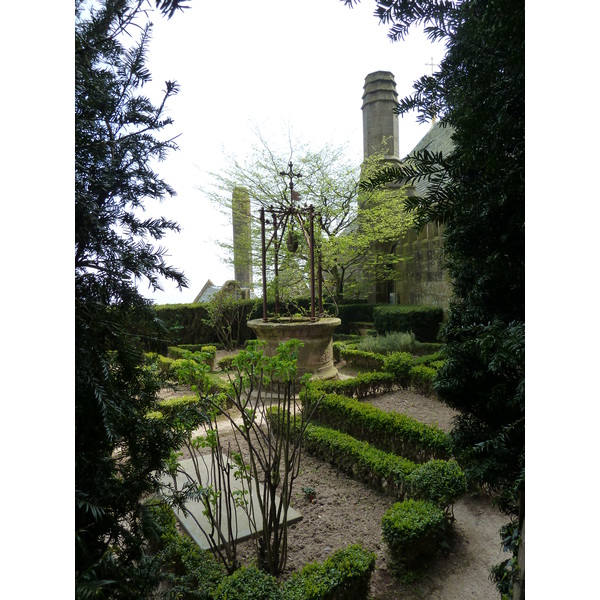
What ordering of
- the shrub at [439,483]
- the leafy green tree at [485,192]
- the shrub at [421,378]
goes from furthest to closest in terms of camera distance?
1. the shrub at [421,378]
2. the shrub at [439,483]
3. the leafy green tree at [485,192]

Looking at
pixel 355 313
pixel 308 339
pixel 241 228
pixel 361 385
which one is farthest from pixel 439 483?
pixel 241 228

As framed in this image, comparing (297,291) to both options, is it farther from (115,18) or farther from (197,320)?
(115,18)

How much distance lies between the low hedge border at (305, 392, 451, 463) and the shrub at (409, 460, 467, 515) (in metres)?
0.34

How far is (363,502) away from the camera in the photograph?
313 cm

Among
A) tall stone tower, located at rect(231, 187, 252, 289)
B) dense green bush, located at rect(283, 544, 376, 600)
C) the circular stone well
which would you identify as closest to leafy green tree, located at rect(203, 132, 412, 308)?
tall stone tower, located at rect(231, 187, 252, 289)

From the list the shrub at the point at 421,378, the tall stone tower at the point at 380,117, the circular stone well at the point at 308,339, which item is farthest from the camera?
the tall stone tower at the point at 380,117

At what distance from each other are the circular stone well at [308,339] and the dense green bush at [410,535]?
349cm

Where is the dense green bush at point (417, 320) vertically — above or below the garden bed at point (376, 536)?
above

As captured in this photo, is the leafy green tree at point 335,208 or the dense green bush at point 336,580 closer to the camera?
the dense green bush at point 336,580

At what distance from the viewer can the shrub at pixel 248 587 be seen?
1.82 metres

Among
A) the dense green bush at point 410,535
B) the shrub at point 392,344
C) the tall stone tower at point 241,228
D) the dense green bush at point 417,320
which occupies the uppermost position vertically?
the tall stone tower at point 241,228

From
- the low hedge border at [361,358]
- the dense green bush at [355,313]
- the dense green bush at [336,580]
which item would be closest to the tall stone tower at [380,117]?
the dense green bush at [355,313]

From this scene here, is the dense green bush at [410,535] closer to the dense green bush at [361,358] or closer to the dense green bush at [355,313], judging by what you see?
the dense green bush at [361,358]

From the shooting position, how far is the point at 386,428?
12.9ft
